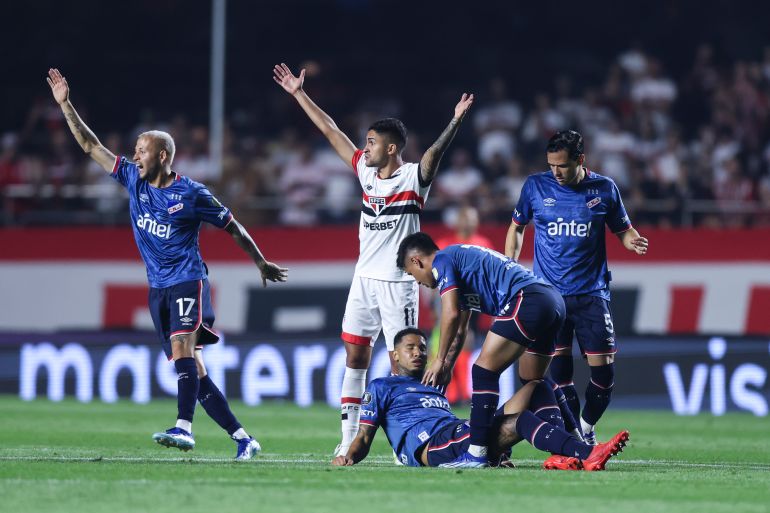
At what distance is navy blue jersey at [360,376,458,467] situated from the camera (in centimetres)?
902

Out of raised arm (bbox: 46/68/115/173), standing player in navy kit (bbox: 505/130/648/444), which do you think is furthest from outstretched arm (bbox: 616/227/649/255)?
raised arm (bbox: 46/68/115/173)

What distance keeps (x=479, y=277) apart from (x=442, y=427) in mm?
1033

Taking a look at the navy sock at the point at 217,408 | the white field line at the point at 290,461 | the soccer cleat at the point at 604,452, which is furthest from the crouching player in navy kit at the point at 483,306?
the navy sock at the point at 217,408


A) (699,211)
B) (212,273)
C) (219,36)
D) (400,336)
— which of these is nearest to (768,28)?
(699,211)

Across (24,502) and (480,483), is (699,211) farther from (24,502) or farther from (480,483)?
(24,502)

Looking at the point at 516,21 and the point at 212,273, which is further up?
the point at 516,21

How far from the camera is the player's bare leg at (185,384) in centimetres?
942

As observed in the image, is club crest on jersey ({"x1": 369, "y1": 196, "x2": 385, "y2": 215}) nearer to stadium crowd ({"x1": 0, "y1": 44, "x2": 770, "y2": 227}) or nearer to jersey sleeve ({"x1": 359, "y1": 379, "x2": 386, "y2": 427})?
jersey sleeve ({"x1": 359, "y1": 379, "x2": 386, "y2": 427})

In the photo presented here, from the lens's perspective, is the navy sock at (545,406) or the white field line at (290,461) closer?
the navy sock at (545,406)

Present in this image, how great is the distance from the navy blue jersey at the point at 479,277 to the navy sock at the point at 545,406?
0.61m

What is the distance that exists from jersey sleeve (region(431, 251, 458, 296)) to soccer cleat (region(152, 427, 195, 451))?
2.10 meters

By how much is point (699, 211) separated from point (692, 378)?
3.29 meters

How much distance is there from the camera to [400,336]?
31.2 feet

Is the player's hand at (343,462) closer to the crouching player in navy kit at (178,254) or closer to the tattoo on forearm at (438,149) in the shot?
the crouching player in navy kit at (178,254)
